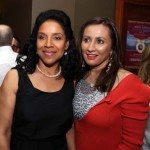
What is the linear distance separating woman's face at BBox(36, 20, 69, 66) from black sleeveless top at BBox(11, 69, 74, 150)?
16 cm

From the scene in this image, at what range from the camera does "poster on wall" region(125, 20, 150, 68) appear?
4766 millimetres

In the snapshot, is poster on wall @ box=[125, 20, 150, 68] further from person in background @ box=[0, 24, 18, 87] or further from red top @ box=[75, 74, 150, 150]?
red top @ box=[75, 74, 150, 150]

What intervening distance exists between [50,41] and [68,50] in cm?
24

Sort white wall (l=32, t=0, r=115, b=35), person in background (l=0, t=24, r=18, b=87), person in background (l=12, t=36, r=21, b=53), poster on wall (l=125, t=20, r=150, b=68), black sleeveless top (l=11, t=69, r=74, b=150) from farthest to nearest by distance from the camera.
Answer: poster on wall (l=125, t=20, r=150, b=68) < person in background (l=12, t=36, r=21, b=53) < white wall (l=32, t=0, r=115, b=35) < person in background (l=0, t=24, r=18, b=87) < black sleeveless top (l=11, t=69, r=74, b=150)

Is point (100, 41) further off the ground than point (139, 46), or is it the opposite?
point (100, 41)

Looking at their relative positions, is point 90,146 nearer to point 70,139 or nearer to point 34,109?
point 70,139

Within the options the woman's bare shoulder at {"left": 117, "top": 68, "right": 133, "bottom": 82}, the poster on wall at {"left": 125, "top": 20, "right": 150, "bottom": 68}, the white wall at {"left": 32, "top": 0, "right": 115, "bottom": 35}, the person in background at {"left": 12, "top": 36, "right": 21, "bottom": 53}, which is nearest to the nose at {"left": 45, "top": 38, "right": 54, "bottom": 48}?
the woman's bare shoulder at {"left": 117, "top": 68, "right": 133, "bottom": 82}

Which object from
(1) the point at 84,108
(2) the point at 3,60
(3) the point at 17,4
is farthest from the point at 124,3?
(1) the point at 84,108

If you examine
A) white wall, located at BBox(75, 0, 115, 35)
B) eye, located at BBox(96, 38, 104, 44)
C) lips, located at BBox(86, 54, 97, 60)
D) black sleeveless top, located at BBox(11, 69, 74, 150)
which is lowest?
black sleeveless top, located at BBox(11, 69, 74, 150)

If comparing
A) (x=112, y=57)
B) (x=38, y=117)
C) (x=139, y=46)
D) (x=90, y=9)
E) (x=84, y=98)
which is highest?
(x=90, y=9)

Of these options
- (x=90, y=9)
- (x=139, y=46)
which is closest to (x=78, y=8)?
(x=90, y=9)

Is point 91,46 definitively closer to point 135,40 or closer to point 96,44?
point 96,44

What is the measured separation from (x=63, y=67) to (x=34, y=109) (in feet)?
1.22

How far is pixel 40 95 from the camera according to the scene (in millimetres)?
1933
